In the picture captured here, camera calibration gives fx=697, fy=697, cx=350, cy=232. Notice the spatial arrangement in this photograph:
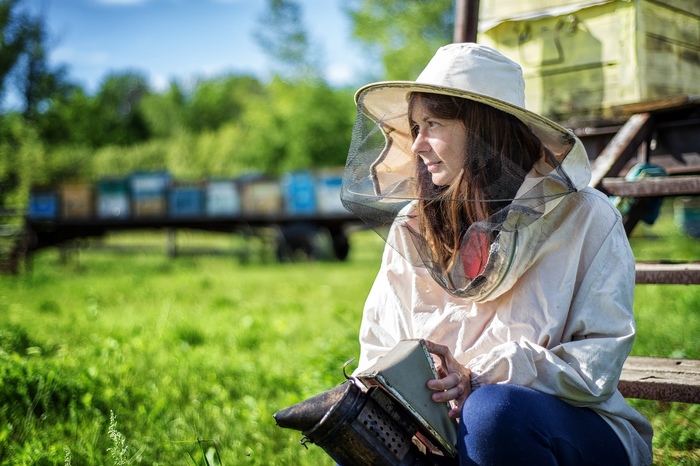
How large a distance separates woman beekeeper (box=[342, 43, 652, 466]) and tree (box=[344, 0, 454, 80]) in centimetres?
2189

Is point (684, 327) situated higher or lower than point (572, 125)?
lower

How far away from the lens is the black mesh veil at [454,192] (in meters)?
1.82

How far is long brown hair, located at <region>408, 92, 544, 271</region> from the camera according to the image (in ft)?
6.22

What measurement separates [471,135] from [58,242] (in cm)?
1590

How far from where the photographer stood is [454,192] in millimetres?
1938

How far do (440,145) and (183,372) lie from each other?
268cm

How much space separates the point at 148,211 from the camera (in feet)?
53.4

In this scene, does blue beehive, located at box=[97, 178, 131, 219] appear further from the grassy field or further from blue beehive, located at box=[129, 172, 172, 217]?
the grassy field

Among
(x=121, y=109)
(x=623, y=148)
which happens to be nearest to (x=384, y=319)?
(x=623, y=148)

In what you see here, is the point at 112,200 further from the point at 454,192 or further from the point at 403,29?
the point at 454,192

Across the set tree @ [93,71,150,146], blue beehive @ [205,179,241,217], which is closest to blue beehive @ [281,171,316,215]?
blue beehive @ [205,179,241,217]

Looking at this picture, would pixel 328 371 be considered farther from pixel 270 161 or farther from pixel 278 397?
pixel 270 161

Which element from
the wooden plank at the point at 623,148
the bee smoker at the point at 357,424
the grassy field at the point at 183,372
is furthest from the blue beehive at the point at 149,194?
the bee smoker at the point at 357,424

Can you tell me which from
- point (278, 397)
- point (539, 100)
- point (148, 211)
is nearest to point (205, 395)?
point (278, 397)
